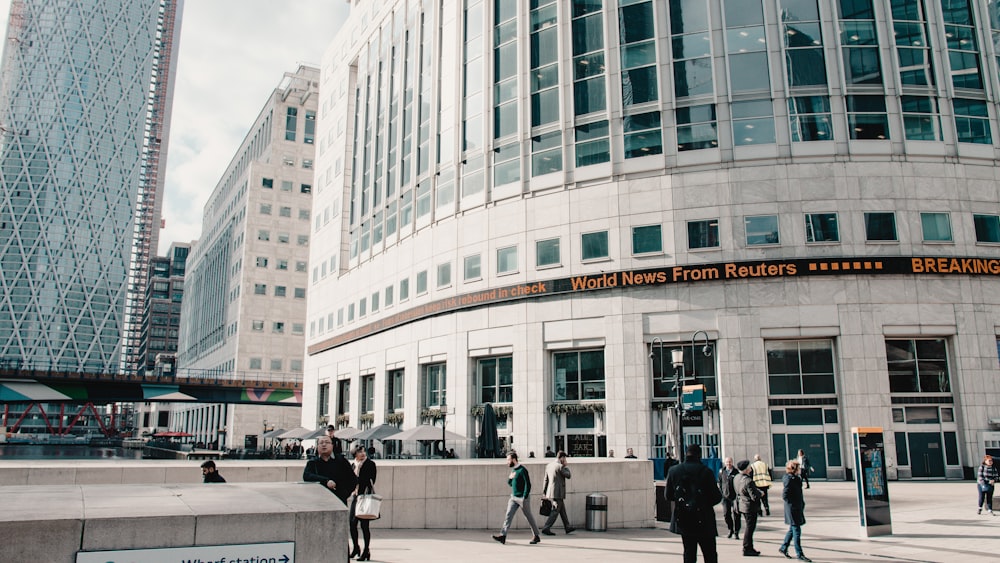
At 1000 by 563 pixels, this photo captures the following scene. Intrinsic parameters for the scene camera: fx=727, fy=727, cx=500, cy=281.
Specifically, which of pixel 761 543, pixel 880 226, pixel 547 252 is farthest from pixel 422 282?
pixel 761 543

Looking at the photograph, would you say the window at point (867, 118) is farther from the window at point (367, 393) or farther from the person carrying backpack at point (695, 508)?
the window at point (367, 393)

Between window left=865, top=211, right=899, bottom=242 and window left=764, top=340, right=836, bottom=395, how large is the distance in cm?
525

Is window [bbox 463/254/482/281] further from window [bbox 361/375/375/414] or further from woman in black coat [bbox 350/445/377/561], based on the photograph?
woman in black coat [bbox 350/445/377/561]

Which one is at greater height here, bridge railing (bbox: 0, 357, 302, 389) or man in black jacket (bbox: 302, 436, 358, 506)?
bridge railing (bbox: 0, 357, 302, 389)

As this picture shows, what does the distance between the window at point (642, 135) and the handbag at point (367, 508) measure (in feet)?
90.8

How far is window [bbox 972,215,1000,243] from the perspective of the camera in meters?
33.4

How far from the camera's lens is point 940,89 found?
114ft

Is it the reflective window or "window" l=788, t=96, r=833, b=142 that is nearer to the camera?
the reflective window

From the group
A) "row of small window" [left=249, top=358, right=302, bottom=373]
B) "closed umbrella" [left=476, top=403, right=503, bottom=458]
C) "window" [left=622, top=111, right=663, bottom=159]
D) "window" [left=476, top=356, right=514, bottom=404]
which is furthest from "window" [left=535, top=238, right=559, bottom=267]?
"row of small window" [left=249, top=358, right=302, bottom=373]

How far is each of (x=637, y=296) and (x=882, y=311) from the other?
10.7 meters

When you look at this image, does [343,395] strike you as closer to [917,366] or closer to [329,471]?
[917,366]

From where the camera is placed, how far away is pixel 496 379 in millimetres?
39406

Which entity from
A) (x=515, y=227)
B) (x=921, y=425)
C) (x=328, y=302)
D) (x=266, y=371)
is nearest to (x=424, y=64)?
(x=515, y=227)

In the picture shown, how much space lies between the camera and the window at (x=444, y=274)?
1684 inches
